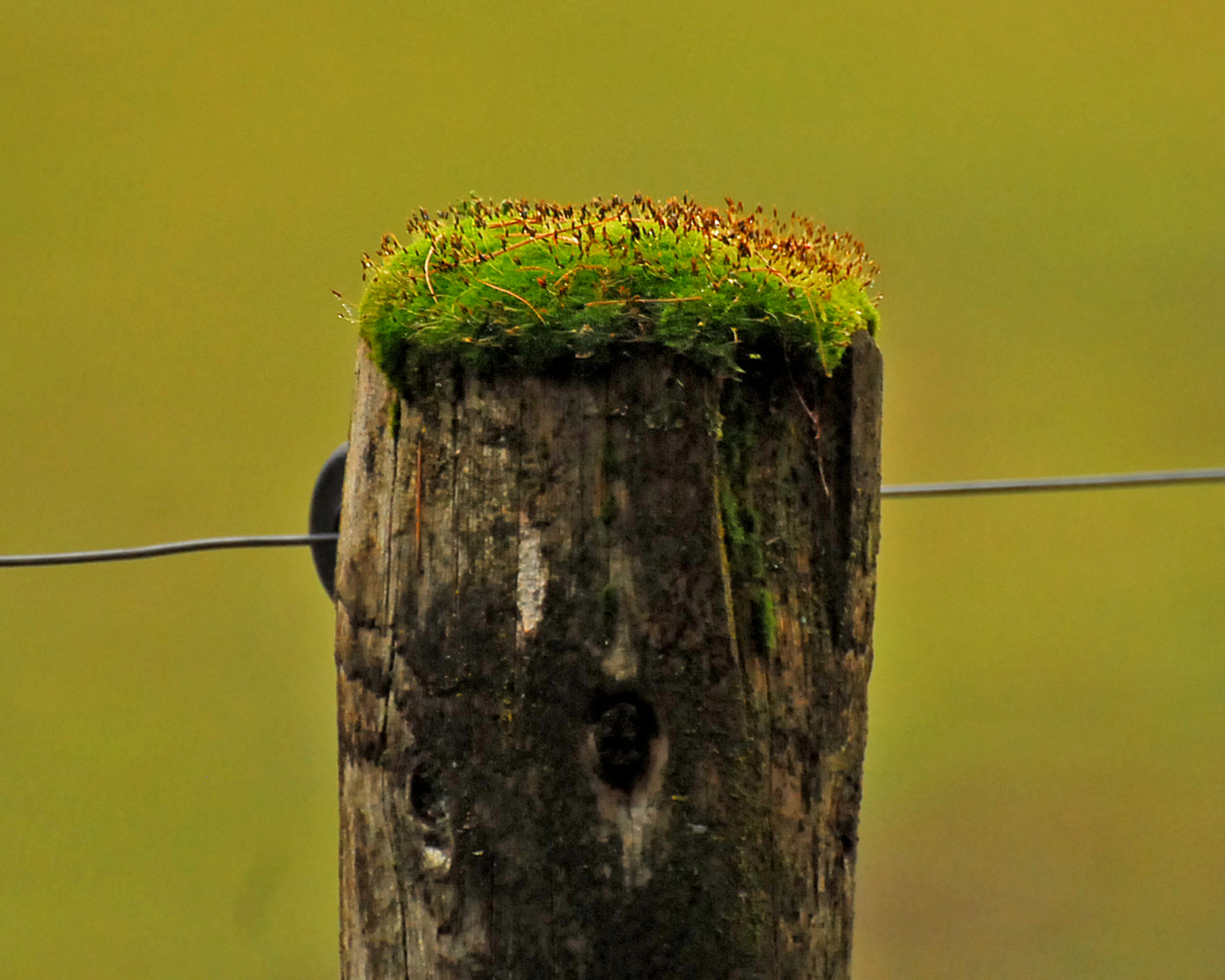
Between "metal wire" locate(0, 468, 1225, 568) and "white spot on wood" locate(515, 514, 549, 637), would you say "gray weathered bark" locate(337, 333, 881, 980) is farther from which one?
"metal wire" locate(0, 468, 1225, 568)

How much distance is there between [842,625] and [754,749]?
0.22 meters

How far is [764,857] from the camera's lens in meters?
1.58

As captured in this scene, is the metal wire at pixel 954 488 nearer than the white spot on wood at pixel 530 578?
No

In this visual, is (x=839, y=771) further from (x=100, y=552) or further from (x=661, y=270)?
(x=100, y=552)

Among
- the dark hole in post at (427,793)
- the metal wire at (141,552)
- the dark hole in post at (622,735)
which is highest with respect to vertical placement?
the metal wire at (141,552)

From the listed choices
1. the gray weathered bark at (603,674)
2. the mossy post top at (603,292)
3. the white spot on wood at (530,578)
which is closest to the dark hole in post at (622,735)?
the gray weathered bark at (603,674)

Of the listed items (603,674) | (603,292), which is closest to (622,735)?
(603,674)

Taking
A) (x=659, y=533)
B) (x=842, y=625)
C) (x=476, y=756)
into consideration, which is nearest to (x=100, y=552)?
(x=476, y=756)

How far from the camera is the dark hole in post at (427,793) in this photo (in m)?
1.58

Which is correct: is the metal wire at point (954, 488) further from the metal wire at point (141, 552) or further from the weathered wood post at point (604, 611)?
the weathered wood post at point (604, 611)

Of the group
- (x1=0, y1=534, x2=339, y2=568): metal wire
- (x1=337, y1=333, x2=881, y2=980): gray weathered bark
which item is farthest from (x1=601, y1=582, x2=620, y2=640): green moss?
(x1=0, y1=534, x2=339, y2=568): metal wire

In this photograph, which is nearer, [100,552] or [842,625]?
[842,625]

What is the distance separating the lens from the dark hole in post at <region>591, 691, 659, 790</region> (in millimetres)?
1535

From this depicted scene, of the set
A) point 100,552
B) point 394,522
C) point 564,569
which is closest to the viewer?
point 564,569
